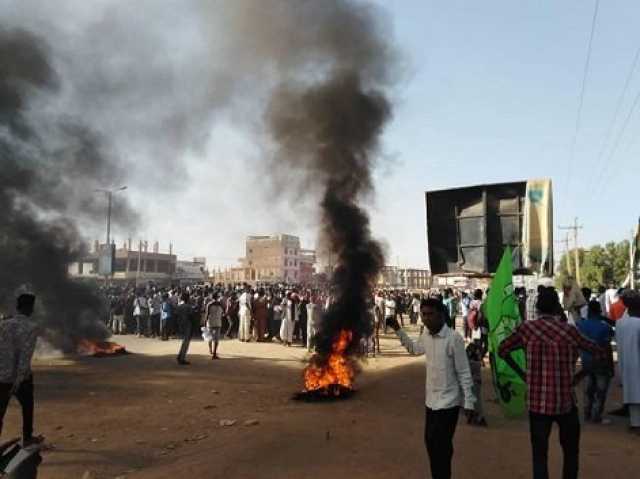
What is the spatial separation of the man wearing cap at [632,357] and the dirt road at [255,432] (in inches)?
14.6

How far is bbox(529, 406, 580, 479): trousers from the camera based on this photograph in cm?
351

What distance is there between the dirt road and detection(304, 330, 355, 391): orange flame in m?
0.36

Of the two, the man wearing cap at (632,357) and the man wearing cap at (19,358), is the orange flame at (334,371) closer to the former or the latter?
the man wearing cap at (632,357)

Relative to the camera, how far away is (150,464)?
5242mm

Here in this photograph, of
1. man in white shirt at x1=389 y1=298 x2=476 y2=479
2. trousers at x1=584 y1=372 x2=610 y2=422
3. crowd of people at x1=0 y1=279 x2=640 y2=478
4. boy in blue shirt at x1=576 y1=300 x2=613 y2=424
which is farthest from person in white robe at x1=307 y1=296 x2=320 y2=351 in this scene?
man in white shirt at x1=389 y1=298 x2=476 y2=479

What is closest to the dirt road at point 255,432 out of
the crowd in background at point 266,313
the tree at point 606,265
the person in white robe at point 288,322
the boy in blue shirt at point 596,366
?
the boy in blue shirt at point 596,366

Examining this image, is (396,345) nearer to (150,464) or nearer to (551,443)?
(551,443)

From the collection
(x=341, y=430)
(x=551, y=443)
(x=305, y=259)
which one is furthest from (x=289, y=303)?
(x=305, y=259)

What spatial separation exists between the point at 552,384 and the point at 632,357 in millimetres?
3475

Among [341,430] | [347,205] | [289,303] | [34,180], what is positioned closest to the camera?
[341,430]

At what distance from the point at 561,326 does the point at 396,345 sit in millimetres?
12896

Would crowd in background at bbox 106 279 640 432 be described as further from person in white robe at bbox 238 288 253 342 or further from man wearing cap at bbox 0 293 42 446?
man wearing cap at bbox 0 293 42 446

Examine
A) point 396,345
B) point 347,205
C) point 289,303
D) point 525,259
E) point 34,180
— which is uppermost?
point 34,180

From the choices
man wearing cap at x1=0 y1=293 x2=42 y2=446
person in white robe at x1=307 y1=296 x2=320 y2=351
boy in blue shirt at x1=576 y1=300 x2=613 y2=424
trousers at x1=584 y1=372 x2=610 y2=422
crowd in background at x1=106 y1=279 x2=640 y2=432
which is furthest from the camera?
person in white robe at x1=307 y1=296 x2=320 y2=351
